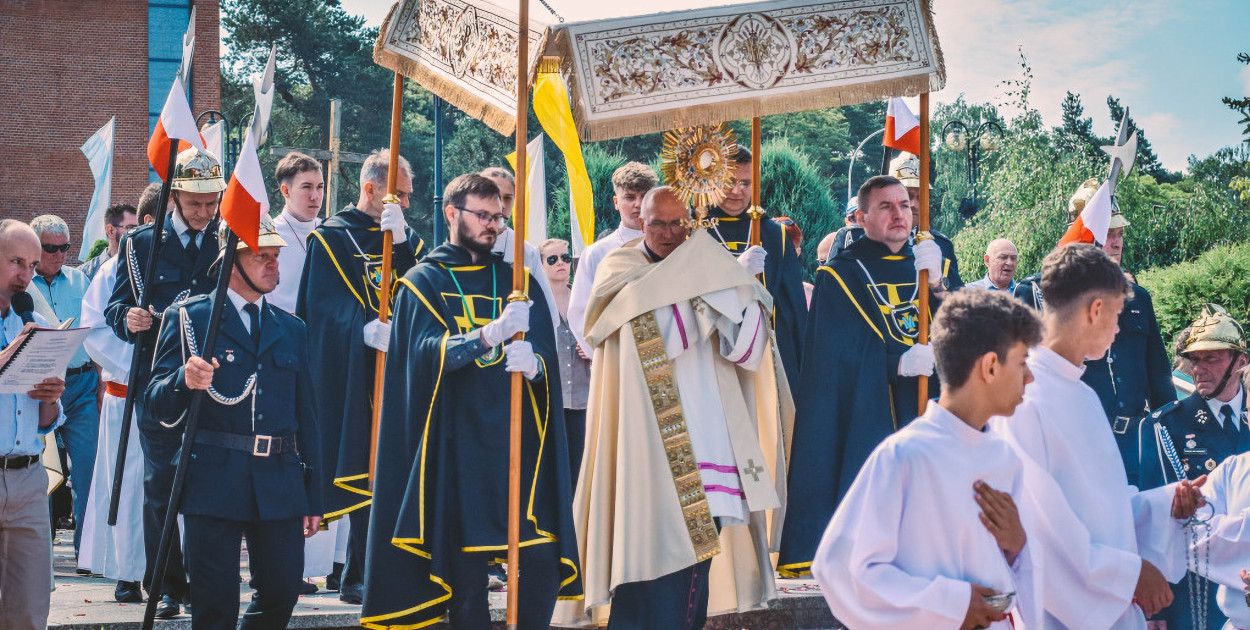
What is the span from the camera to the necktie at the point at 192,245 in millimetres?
7319

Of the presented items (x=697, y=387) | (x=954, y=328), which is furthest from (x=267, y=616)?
(x=954, y=328)

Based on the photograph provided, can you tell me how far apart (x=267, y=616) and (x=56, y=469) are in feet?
6.77

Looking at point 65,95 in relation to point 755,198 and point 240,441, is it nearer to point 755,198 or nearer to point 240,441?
point 755,198

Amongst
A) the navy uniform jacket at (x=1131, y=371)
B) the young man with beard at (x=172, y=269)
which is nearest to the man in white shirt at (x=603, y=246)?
the young man with beard at (x=172, y=269)

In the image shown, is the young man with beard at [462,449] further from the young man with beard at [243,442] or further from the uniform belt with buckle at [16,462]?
the uniform belt with buckle at [16,462]

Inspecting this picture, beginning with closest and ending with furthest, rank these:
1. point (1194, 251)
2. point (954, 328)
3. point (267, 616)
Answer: point (954, 328) < point (267, 616) < point (1194, 251)

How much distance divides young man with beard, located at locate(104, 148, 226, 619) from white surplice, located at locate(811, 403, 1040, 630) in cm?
439

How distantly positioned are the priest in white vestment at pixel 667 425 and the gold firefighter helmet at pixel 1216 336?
2.27m

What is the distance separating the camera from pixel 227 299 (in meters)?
5.95

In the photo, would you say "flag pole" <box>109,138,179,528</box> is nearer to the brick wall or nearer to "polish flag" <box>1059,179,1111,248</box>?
"polish flag" <box>1059,179,1111,248</box>

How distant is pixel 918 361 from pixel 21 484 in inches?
161

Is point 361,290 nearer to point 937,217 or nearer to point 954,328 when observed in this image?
point 954,328

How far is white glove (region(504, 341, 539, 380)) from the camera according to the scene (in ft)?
19.3

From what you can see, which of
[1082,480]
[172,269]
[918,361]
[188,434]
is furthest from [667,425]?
[172,269]
